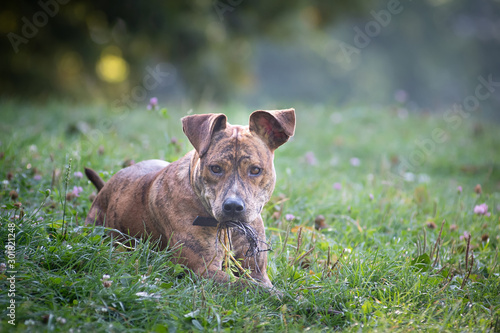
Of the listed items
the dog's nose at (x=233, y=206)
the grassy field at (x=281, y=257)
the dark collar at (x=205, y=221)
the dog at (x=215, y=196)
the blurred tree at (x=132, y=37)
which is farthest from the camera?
the blurred tree at (x=132, y=37)

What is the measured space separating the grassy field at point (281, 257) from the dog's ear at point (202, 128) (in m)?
A: 0.78

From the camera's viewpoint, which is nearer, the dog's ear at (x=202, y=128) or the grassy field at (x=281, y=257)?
the grassy field at (x=281, y=257)

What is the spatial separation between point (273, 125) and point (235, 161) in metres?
0.45

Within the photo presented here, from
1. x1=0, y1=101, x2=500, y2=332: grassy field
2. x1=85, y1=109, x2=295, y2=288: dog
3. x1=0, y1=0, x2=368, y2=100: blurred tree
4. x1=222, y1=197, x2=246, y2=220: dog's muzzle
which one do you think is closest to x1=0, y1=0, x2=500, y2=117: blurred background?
x1=0, y1=0, x2=368, y2=100: blurred tree

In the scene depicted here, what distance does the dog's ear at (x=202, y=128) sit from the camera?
3.26m

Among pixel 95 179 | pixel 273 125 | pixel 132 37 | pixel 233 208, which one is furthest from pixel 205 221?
pixel 132 37

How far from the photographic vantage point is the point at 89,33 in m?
10.4

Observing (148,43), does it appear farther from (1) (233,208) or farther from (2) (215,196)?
(1) (233,208)

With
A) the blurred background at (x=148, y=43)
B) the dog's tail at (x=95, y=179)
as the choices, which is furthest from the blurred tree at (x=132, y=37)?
the dog's tail at (x=95, y=179)

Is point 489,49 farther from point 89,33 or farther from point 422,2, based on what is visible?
point 89,33

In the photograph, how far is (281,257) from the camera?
3.65 metres

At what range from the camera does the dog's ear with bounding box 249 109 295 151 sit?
3363 mm

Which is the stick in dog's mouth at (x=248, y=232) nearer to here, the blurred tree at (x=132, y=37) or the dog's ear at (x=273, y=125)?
the dog's ear at (x=273, y=125)

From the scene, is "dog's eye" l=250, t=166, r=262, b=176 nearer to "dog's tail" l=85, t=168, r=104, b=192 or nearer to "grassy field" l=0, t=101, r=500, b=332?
"grassy field" l=0, t=101, r=500, b=332
